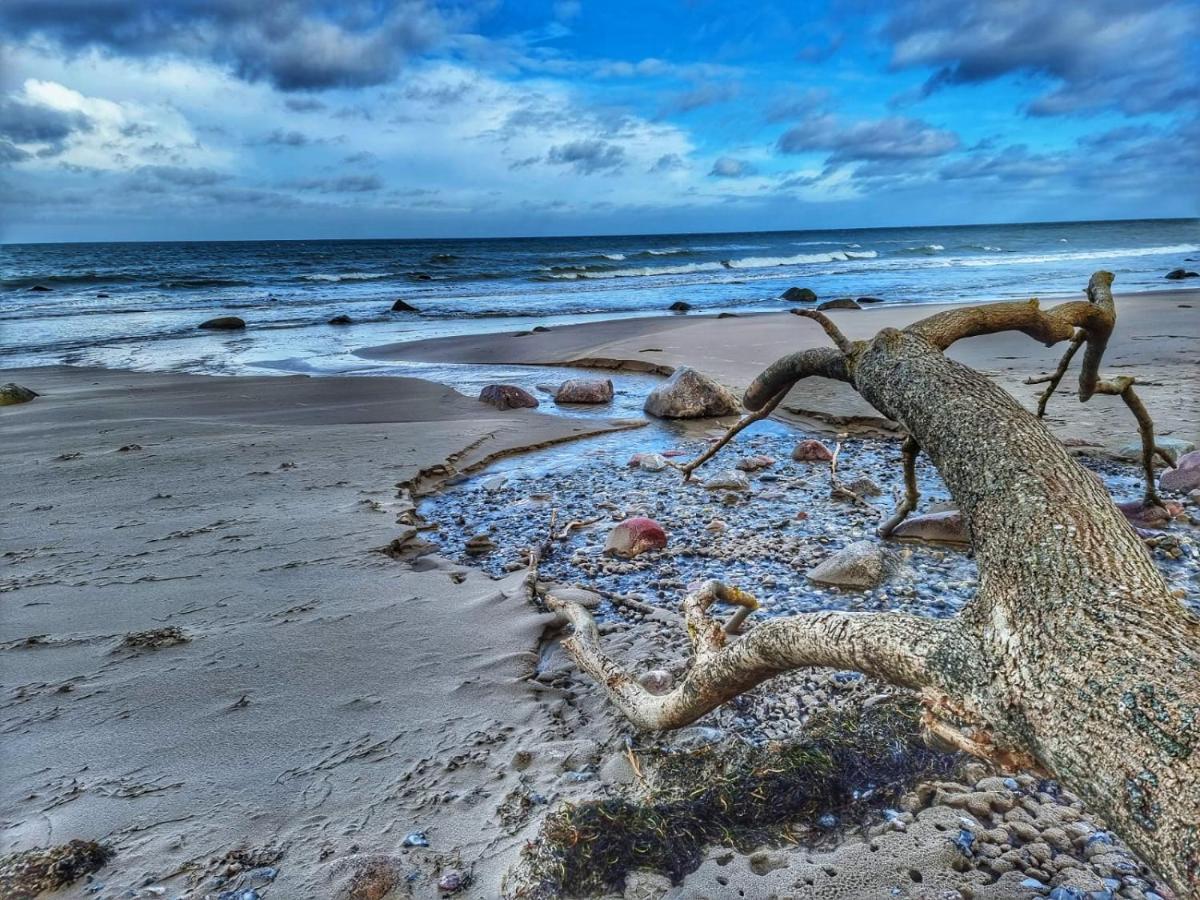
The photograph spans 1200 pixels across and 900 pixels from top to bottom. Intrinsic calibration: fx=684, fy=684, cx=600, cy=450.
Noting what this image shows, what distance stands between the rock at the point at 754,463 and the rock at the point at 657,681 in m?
3.18

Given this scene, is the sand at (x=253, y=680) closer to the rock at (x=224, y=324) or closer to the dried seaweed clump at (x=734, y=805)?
the dried seaweed clump at (x=734, y=805)

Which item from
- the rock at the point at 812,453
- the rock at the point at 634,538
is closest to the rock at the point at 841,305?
the rock at the point at 812,453

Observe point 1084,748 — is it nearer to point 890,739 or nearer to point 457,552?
point 890,739

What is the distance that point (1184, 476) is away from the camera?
4.83 meters

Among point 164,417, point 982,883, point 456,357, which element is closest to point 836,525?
point 982,883

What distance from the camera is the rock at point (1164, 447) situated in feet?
17.3

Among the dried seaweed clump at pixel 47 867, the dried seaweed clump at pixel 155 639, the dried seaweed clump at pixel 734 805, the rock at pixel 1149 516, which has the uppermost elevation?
the rock at pixel 1149 516

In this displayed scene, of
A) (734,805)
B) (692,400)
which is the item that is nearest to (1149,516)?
(734,805)

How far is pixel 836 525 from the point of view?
4.57 m

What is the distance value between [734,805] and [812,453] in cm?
427

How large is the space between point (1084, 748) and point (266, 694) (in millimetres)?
2724

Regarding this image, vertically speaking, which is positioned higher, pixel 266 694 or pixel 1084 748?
pixel 1084 748

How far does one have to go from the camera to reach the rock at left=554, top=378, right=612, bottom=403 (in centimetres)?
862

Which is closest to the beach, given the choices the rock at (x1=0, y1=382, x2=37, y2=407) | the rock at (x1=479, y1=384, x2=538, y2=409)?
the rock at (x1=479, y1=384, x2=538, y2=409)
